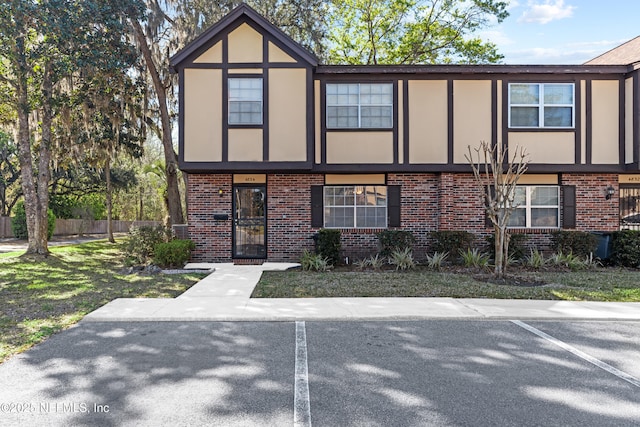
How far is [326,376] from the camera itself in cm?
407

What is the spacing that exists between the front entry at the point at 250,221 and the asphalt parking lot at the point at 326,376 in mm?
6338

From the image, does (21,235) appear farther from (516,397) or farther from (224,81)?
(516,397)

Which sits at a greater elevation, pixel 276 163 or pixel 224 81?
pixel 224 81

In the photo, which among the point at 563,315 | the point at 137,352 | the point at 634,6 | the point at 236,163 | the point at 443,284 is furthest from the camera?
the point at 634,6

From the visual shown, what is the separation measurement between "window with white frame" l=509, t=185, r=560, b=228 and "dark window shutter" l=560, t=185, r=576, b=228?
17 cm

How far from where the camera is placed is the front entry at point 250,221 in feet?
40.1

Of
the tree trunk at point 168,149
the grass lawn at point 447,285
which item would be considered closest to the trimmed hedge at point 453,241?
the grass lawn at point 447,285

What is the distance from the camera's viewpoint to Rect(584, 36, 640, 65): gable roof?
12.6 metres

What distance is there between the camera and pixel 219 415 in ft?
10.7

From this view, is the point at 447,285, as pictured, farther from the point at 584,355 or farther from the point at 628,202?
the point at 628,202

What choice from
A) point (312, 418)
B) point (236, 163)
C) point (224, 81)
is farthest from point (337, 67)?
point (312, 418)

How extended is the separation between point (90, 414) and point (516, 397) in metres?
3.62

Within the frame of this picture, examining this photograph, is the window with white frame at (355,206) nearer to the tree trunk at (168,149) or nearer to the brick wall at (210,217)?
the brick wall at (210,217)

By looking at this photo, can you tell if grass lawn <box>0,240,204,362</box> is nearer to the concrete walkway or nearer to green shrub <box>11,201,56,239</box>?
the concrete walkway
